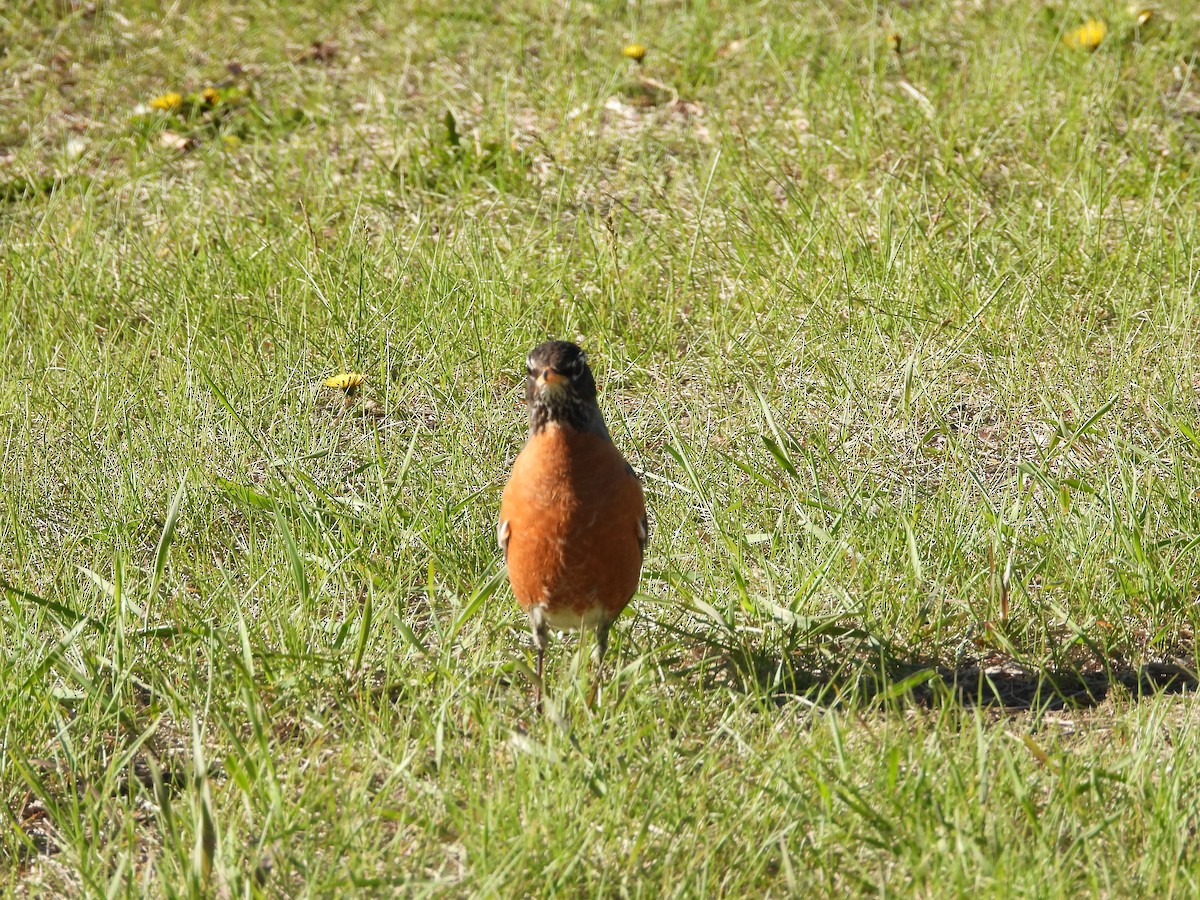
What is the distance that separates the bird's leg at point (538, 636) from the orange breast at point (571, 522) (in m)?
0.06

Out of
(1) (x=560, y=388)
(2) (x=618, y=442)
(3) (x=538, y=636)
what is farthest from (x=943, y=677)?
(2) (x=618, y=442)

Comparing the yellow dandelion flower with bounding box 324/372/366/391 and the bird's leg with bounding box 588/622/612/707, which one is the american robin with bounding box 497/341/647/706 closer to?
the bird's leg with bounding box 588/622/612/707

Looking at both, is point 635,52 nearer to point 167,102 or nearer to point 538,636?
point 167,102

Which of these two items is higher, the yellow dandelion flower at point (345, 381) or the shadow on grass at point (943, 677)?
the yellow dandelion flower at point (345, 381)

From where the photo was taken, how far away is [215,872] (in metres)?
2.95

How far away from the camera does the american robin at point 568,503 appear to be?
3537 mm

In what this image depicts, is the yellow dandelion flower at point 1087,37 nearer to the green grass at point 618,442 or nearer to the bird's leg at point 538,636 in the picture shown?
the green grass at point 618,442

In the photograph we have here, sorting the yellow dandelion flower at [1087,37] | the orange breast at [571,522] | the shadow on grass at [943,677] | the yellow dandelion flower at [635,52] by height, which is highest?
the yellow dandelion flower at [1087,37]

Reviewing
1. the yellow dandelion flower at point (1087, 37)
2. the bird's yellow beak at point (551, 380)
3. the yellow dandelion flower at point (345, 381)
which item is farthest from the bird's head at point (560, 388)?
the yellow dandelion flower at point (1087, 37)

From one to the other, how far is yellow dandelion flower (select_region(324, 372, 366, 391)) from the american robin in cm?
162

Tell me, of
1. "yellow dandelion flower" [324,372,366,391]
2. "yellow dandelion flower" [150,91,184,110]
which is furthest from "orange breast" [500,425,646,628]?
"yellow dandelion flower" [150,91,184,110]

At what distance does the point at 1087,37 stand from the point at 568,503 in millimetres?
4745

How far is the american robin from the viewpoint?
3.54m

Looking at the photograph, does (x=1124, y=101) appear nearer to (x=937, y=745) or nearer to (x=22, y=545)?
(x=937, y=745)
